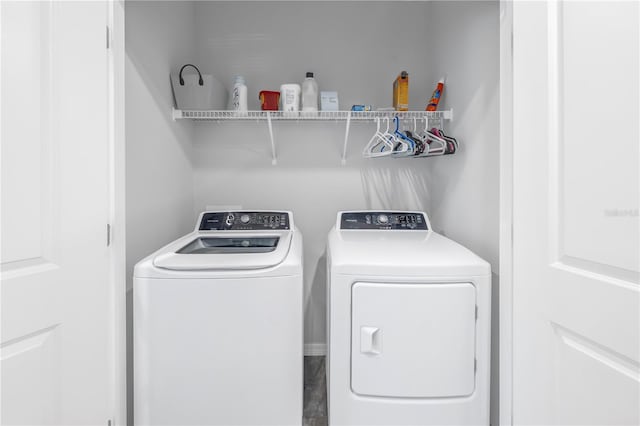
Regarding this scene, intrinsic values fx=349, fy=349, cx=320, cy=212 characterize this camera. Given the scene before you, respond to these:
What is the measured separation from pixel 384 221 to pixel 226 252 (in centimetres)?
100

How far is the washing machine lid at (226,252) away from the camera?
1.41 m

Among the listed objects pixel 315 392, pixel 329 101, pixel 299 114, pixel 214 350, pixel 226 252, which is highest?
pixel 329 101

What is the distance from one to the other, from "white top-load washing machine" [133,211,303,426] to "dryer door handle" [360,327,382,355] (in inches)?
10.7

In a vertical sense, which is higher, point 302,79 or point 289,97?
point 302,79

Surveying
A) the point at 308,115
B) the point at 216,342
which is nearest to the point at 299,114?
the point at 308,115
